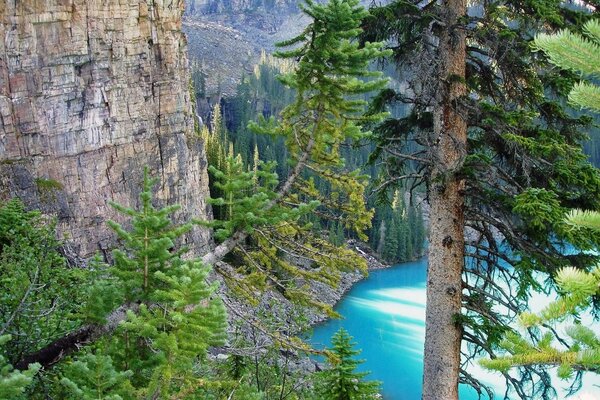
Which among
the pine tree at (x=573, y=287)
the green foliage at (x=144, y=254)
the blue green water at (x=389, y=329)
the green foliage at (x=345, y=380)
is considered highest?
the pine tree at (x=573, y=287)

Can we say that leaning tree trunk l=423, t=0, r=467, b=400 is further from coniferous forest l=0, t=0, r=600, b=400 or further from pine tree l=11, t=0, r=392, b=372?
pine tree l=11, t=0, r=392, b=372

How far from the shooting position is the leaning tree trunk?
17.2ft

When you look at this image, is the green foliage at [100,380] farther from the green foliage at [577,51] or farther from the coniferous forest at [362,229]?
the green foliage at [577,51]

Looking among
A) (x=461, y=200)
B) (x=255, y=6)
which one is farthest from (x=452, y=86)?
(x=255, y=6)

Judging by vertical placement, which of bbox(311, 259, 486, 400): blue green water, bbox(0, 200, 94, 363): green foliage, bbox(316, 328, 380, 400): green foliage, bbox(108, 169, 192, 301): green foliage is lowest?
bbox(311, 259, 486, 400): blue green water

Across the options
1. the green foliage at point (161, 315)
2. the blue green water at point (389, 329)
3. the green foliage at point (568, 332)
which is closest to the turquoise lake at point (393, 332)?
the blue green water at point (389, 329)

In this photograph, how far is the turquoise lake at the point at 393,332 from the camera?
22.2m

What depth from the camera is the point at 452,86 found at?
17.4 ft

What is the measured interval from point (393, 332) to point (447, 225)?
28.3 m

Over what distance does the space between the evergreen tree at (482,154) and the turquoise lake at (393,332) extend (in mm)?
9621

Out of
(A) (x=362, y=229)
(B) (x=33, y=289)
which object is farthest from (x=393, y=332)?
(B) (x=33, y=289)

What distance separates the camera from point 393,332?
32250 mm

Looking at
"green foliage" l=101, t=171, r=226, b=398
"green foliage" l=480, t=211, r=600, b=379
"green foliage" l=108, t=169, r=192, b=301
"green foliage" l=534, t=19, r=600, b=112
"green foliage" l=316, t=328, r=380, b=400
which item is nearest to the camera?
"green foliage" l=534, t=19, r=600, b=112

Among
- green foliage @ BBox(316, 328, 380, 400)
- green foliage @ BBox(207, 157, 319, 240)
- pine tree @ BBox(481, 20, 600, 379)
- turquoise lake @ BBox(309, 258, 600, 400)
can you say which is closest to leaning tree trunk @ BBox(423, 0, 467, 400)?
green foliage @ BBox(207, 157, 319, 240)
